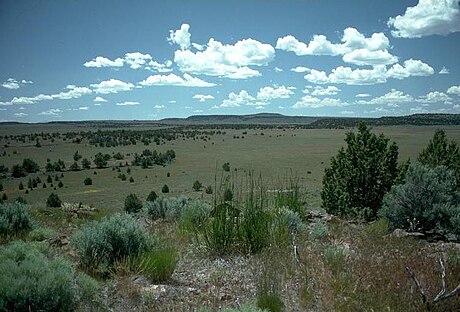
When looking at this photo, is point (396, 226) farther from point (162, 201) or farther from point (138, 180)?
point (138, 180)

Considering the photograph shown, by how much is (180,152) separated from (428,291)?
297 ft

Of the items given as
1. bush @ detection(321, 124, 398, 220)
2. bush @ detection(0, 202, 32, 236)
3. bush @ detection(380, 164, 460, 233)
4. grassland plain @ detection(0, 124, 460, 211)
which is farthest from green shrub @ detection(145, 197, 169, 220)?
grassland plain @ detection(0, 124, 460, 211)

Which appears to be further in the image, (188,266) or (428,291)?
(188,266)

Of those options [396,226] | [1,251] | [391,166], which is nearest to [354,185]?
[391,166]

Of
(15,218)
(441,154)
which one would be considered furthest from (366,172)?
(15,218)

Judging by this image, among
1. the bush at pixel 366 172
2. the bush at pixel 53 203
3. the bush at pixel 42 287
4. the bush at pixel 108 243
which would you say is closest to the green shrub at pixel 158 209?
the bush at pixel 108 243

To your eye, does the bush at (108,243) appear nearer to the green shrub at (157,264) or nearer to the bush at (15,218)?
the green shrub at (157,264)

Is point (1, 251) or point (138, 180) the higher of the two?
point (1, 251)

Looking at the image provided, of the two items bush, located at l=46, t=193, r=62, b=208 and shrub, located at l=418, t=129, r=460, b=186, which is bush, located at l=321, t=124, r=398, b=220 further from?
bush, located at l=46, t=193, r=62, b=208

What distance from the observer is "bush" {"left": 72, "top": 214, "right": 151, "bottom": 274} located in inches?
237

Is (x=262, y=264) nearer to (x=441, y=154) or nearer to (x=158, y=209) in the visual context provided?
(x=158, y=209)

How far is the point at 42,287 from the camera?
14.0 feet

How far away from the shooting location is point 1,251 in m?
5.70

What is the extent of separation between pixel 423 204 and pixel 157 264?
20.8ft
